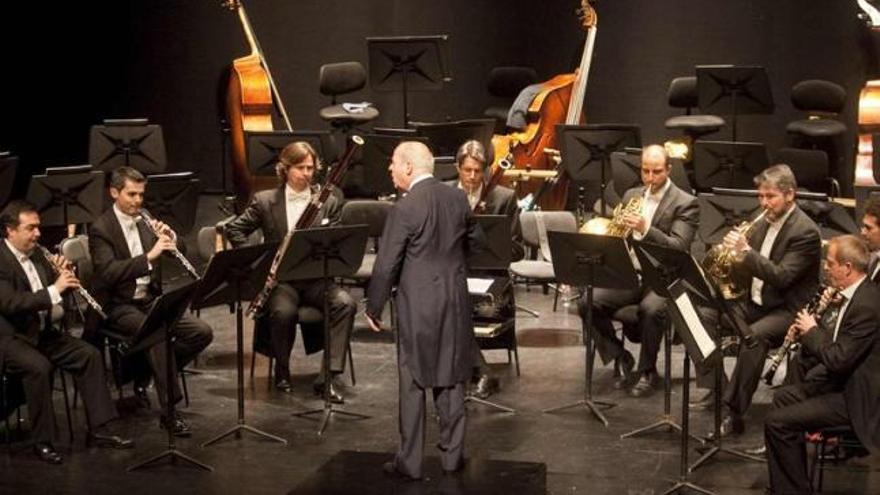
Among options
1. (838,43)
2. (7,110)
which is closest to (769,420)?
(838,43)

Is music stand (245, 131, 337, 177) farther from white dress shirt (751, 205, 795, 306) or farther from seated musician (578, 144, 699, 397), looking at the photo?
white dress shirt (751, 205, 795, 306)

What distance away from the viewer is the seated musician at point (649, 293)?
8531mm

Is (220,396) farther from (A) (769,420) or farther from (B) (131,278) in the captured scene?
(A) (769,420)

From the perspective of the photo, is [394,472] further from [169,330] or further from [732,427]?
[732,427]

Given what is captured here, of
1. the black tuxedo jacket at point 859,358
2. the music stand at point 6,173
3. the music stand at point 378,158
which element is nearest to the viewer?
the black tuxedo jacket at point 859,358

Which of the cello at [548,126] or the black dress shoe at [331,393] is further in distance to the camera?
the cello at [548,126]

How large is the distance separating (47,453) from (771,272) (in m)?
4.02

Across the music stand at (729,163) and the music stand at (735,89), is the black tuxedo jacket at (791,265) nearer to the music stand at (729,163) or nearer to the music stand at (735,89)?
the music stand at (729,163)

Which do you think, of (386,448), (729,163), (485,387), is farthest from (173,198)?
(729,163)

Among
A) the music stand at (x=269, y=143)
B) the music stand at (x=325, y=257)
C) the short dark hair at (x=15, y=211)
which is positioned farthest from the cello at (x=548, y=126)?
the short dark hair at (x=15, y=211)

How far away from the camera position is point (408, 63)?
37.5 ft

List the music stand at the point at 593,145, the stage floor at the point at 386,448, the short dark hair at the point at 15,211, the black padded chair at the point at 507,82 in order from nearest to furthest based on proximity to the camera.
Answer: the stage floor at the point at 386,448 → the short dark hair at the point at 15,211 → the music stand at the point at 593,145 → the black padded chair at the point at 507,82

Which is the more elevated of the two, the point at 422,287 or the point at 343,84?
the point at 343,84

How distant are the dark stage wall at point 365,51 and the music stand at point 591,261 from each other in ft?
16.0
